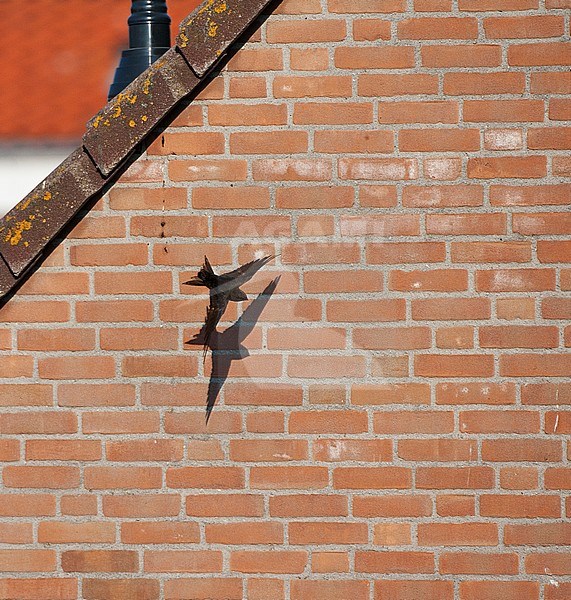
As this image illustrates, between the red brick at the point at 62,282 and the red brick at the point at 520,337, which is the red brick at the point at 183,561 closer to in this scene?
the red brick at the point at 62,282

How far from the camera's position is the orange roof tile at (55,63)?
6.59 m

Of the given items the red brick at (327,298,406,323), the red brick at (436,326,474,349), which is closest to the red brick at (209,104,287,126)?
the red brick at (327,298,406,323)

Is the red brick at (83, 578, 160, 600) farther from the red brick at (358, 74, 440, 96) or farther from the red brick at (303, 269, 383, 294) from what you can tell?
the red brick at (358, 74, 440, 96)

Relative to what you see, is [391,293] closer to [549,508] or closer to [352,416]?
[352,416]

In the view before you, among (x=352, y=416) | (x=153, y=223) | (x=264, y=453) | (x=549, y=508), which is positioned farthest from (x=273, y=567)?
(x=153, y=223)

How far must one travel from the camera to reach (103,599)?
274 cm

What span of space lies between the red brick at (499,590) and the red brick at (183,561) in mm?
798

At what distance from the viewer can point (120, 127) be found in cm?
266

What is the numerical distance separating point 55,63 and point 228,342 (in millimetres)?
4814

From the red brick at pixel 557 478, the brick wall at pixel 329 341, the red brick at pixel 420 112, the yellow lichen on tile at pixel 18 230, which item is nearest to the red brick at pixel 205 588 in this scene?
the brick wall at pixel 329 341

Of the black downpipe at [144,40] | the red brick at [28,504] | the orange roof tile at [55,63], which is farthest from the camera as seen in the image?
the orange roof tile at [55,63]

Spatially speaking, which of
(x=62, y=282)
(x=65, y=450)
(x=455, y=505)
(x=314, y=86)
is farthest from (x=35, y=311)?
(x=455, y=505)

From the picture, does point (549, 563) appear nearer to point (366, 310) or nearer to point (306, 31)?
point (366, 310)

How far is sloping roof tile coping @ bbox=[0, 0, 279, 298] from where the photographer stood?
2645 mm
